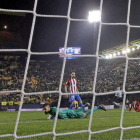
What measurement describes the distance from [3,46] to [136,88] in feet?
42.4

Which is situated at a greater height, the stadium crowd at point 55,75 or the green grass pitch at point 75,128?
the stadium crowd at point 55,75

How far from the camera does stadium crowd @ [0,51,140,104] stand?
48.5 ft

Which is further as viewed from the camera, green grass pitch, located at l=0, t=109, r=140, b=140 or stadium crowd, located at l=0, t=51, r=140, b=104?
stadium crowd, located at l=0, t=51, r=140, b=104

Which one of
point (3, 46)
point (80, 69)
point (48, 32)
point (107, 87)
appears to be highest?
point (48, 32)

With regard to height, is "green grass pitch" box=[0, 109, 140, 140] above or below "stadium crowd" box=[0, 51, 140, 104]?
below

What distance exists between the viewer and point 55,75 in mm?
18531

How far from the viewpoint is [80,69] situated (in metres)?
19.8

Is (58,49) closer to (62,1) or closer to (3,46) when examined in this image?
(3,46)

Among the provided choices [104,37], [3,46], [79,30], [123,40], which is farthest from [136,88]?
[3,46]

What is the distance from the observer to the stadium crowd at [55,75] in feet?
48.5

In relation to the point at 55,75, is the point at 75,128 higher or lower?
lower

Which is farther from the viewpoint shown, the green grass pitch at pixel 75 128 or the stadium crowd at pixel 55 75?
the stadium crowd at pixel 55 75

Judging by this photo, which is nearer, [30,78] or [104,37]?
[104,37]

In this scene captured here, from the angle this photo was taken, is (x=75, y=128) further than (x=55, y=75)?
No
